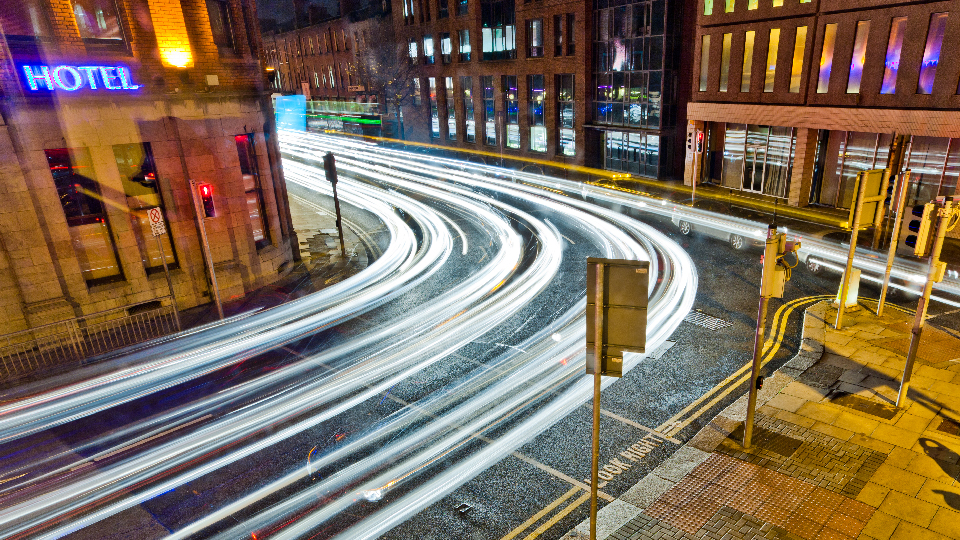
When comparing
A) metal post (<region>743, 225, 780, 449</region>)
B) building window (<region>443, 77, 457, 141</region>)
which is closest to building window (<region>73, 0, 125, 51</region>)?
metal post (<region>743, 225, 780, 449</region>)

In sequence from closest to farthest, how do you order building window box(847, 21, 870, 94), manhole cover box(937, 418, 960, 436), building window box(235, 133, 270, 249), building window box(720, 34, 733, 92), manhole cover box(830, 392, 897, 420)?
manhole cover box(937, 418, 960, 436)
manhole cover box(830, 392, 897, 420)
building window box(235, 133, 270, 249)
building window box(847, 21, 870, 94)
building window box(720, 34, 733, 92)

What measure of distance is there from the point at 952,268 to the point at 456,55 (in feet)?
129

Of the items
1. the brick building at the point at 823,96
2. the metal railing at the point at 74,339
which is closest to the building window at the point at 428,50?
the brick building at the point at 823,96

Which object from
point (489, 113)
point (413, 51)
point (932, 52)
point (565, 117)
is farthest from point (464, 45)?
point (932, 52)

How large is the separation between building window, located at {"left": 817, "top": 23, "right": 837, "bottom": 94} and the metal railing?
26.1 m

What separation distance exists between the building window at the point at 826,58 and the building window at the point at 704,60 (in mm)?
5751

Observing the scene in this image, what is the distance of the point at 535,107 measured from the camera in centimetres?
4059

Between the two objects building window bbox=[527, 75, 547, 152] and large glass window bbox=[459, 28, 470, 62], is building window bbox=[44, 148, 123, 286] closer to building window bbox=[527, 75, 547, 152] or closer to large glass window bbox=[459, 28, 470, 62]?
building window bbox=[527, 75, 547, 152]

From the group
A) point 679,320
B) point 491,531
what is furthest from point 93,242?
point 679,320

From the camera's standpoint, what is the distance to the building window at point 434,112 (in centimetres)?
5056

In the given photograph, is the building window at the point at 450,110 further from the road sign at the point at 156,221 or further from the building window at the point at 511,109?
the road sign at the point at 156,221

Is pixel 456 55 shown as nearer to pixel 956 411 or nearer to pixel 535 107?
pixel 535 107

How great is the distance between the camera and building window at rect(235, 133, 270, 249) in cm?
1642

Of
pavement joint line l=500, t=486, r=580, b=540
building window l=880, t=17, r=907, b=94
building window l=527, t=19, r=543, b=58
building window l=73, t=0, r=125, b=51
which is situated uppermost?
building window l=527, t=19, r=543, b=58
